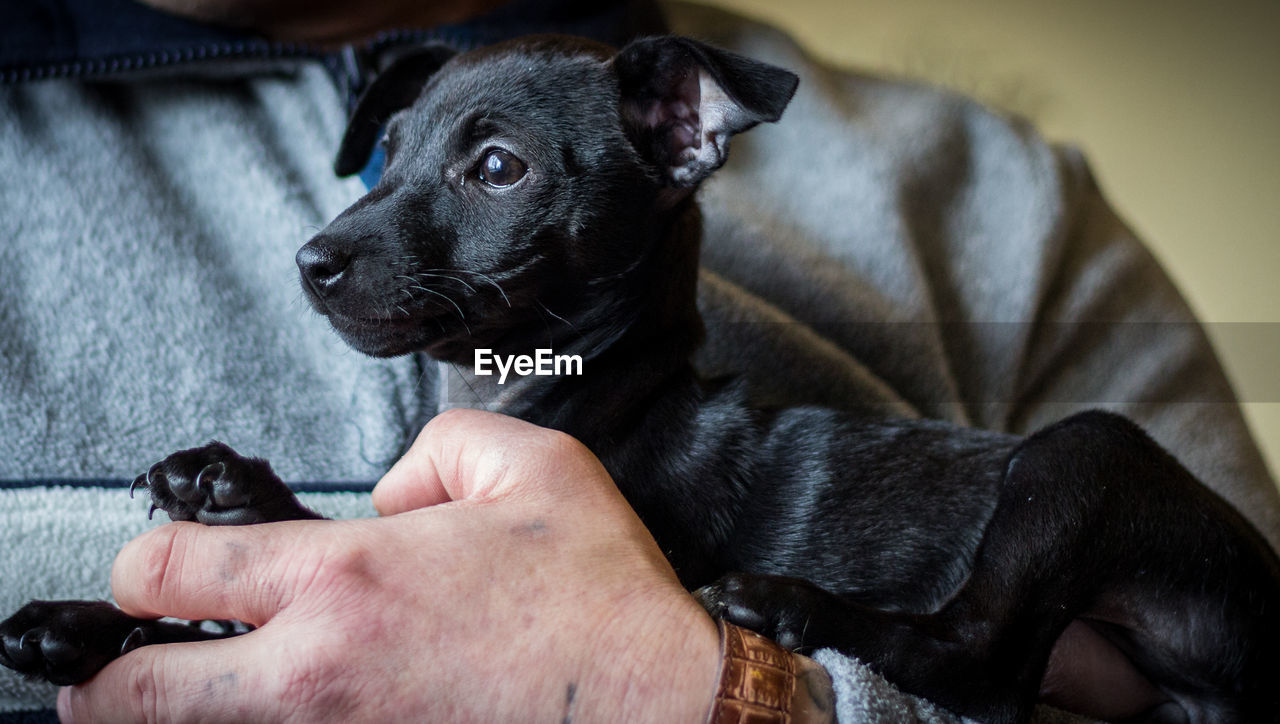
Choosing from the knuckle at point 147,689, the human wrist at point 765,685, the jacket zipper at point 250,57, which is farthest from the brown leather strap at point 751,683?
the jacket zipper at point 250,57

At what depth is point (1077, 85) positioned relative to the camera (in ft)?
12.3

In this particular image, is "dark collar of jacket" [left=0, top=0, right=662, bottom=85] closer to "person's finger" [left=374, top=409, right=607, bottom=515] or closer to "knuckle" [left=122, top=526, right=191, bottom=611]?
"person's finger" [left=374, top=409, right=607, bottom=515]

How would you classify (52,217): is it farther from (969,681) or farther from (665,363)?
(969,681)

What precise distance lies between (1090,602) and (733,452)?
0.60 metres

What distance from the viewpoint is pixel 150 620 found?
1.19 m

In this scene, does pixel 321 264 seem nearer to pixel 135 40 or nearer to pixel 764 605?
pixel 764 605

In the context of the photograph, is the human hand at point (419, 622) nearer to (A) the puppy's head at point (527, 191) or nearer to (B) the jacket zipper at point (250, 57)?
(A) the puppy's head at point (527, 191)

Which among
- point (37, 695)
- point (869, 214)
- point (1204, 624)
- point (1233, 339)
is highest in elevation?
A: point (869, 214)

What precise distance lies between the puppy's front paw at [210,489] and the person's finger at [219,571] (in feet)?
0.38

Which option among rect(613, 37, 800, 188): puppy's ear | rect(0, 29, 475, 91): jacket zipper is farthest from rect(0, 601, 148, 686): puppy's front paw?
rect(0, 29, 475, 91): jacket zipper

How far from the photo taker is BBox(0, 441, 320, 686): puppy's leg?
1.07 meters

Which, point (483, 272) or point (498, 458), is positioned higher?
point (483, 272)

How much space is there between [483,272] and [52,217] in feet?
3.21

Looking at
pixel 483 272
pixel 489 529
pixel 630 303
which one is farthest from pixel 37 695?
pixel 630 303
